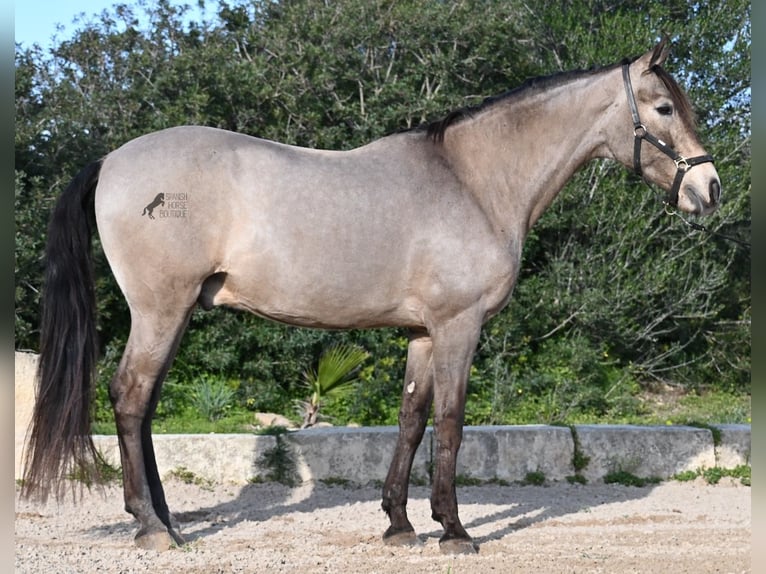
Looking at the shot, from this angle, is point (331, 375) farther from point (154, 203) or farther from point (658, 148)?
point (658, 148)

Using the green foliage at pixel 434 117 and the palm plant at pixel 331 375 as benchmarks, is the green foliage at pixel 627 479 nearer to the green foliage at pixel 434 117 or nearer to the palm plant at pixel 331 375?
the green foliage at pixel 434 117

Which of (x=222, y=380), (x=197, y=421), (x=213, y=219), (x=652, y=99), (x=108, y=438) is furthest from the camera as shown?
(x=222, y=380)

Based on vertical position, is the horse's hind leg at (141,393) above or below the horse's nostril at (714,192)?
below

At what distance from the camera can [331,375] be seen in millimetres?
8164

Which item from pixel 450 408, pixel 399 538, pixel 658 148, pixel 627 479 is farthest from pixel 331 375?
pixel 658 148

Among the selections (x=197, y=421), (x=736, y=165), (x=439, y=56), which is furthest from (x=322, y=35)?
(x=736, y=165)

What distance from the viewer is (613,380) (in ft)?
29.8

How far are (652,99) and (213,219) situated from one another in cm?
255

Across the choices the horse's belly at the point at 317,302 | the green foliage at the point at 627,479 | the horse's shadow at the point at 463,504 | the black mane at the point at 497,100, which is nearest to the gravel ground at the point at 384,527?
the horse's shadow at the point at 463,504

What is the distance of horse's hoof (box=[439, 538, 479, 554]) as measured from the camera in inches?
185

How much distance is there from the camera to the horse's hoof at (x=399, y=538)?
4871 millimetres

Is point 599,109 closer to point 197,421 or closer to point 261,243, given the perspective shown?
point 261,243

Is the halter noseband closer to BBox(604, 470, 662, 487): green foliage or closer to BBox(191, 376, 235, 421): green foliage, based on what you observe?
BBox(604, 470, 662, 487): green foliage

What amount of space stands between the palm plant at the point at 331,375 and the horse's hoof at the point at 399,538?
3.11 meters
